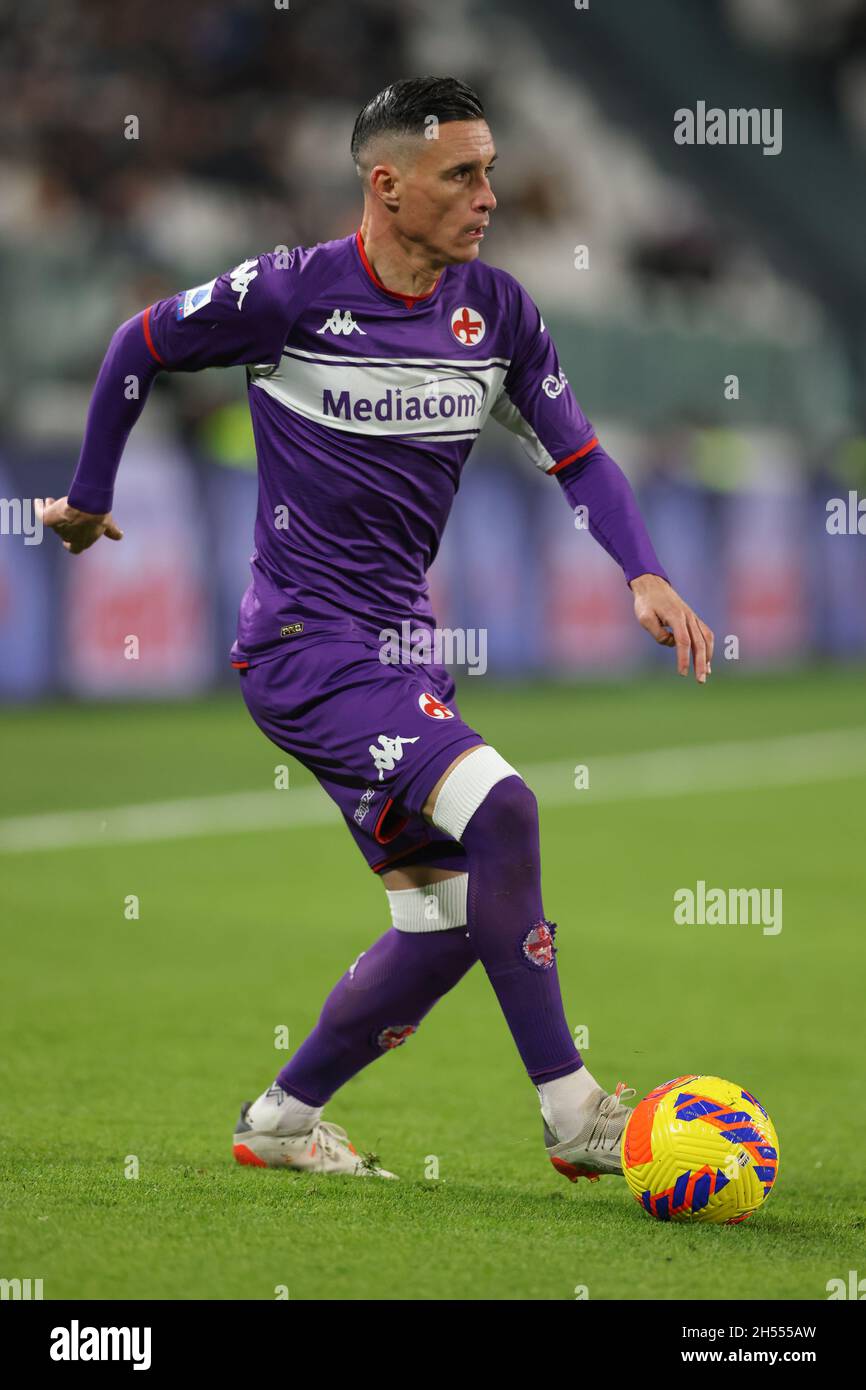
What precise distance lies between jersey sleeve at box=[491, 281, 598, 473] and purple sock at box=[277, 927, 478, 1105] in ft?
3.91

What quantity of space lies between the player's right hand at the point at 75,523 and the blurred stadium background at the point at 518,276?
1061cm

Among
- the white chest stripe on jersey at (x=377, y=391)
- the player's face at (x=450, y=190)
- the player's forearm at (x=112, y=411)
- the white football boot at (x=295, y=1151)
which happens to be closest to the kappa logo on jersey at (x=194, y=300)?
the player's forearm at (x=112, y=411)

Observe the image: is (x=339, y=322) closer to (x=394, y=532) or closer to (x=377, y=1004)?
(x=394, y=532)

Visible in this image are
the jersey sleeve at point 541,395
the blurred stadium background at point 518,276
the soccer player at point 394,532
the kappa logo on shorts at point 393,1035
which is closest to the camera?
the soccer player at point 394,532

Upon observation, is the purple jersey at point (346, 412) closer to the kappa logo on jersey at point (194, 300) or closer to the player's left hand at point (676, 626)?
the kappa logo on jersey at point (194, 300)

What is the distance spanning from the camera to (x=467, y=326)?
4500 mm

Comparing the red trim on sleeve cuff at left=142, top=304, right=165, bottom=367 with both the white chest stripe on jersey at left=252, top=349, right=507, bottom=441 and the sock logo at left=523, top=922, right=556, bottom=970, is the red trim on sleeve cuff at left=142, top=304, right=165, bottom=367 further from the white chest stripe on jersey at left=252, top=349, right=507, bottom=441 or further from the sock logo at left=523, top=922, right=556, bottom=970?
the sock logo at left=523, top=922, right=556, bottom=970

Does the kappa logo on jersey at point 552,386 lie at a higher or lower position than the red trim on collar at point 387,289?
lower

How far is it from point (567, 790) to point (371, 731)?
27.9 ft

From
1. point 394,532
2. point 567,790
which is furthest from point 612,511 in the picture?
point 567,790

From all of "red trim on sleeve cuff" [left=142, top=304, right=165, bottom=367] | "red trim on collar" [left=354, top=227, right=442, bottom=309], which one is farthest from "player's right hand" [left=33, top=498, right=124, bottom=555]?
"red trim on collar" [left=354, top=227, right=442, bottom=309]

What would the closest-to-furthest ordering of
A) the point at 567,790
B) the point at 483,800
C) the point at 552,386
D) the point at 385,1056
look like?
the point at 483,800 → the point at 552,386 → the point at 385,1056 → the point at 567,790

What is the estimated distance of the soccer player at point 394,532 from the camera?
4195 millimetres

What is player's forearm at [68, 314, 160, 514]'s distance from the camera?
14.5ft
